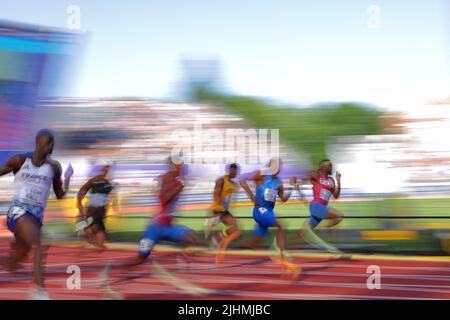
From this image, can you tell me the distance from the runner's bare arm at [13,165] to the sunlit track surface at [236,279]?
1400mm

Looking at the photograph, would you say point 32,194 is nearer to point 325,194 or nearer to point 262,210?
point 262,210

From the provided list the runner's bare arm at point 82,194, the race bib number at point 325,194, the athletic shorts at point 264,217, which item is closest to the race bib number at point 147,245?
the athletic shorts at point 264,217

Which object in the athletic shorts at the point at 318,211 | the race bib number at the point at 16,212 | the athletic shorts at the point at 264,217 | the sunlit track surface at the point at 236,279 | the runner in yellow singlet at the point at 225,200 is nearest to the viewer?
the race bib number at the point at 16,212

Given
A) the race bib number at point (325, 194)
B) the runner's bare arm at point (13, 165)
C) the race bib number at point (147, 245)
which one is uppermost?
the runner's bare arm at point (13, 165)

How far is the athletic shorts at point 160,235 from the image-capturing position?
5.81 meters

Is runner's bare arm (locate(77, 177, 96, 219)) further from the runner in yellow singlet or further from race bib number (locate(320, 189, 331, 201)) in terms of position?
race bib number (locate(320, 189, 331, 201))

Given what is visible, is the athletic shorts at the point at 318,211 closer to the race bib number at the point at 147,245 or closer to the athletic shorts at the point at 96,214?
the athletic shorts at the point at 96,214

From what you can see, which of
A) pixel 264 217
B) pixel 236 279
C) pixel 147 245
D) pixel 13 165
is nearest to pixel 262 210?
pixel 264 217

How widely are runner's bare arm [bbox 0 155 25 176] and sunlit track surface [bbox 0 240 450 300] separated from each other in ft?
4.59

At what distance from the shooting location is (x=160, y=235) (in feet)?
19.2

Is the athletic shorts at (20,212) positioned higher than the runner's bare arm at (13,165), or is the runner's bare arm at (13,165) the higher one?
the runner's bare arm at (13,165)

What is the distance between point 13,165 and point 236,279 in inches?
128

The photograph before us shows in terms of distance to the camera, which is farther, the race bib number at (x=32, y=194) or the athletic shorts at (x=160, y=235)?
the athletic shorts at (x=160, y=235)
